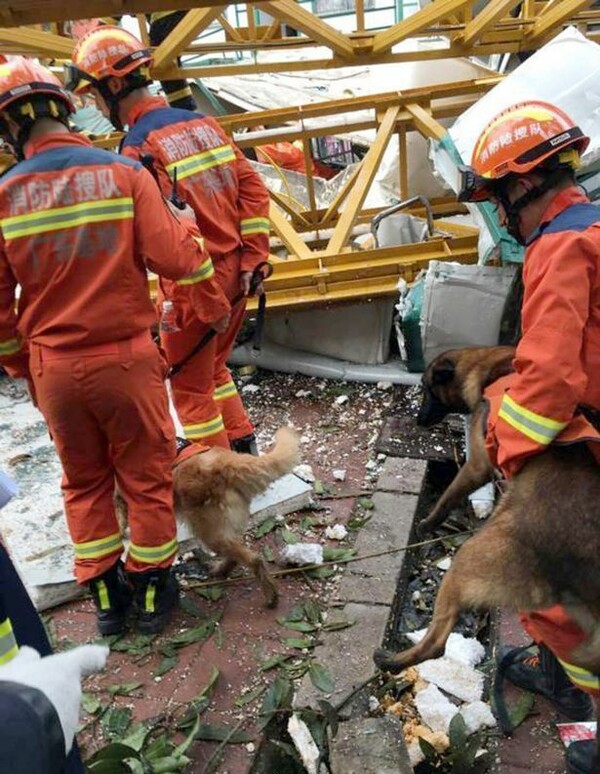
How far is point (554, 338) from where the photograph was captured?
7.23 ft

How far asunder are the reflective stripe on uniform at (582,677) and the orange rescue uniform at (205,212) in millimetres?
2202

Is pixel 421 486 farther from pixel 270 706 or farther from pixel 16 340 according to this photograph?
pixel 16 340

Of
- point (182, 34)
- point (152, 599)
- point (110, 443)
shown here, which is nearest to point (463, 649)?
point (152, 599)

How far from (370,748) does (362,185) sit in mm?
4500

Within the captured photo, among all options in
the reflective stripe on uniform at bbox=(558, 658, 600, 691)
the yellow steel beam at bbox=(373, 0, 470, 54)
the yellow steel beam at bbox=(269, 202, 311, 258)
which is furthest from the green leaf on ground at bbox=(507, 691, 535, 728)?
the yellow steel beam at bbox=(373, 0, 470, 54)

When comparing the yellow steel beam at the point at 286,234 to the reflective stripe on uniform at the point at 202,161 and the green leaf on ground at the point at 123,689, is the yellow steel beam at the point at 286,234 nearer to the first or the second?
the reflective stripe on uniform at the point at 202,161

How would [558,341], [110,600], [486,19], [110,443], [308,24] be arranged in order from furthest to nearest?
[486,19]
[308,24]
[110,600]
[110,443]
[558,341]

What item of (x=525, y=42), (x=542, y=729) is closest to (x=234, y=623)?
(x=542, y=729)

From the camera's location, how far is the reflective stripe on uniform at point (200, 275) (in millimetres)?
3256

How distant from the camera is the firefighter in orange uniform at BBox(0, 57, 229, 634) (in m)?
2.77

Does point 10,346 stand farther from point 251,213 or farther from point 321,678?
point 321,678

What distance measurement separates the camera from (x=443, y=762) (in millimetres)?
2775

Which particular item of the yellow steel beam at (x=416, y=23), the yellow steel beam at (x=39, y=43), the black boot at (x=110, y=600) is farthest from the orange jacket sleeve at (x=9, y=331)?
the yellow steel beam at (x=416, y=23)

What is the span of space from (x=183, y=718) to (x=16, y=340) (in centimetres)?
175
